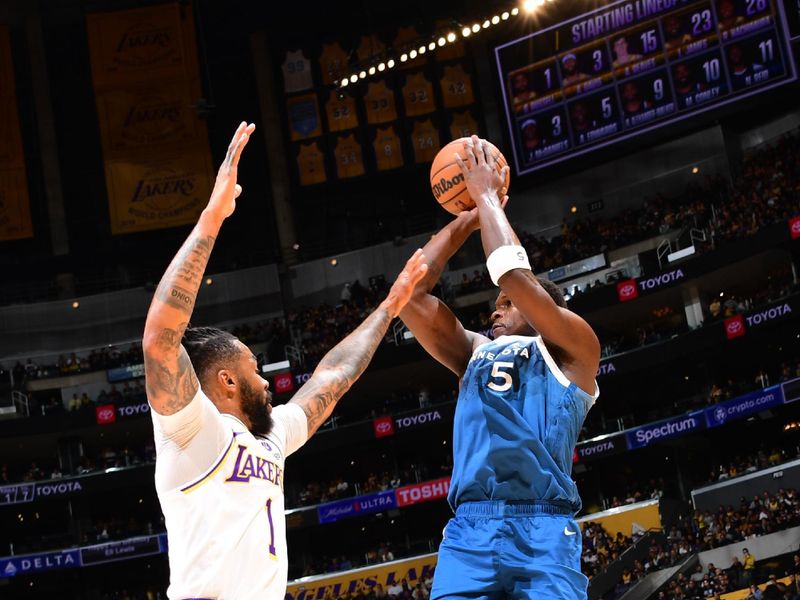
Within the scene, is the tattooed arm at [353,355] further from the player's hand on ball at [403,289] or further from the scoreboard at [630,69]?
the scoreboard at [630,69]

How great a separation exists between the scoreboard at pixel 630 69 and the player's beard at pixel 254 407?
2983 cm

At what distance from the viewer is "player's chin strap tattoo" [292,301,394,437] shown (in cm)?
480

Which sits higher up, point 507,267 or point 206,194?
point 206,194

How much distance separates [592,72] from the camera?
33.2 m

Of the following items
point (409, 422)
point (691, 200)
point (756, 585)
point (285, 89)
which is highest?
point (285, 89)

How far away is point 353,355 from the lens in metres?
5.02

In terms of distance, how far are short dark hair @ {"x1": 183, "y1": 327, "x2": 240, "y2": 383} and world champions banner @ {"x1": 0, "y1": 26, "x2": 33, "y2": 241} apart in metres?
35.9

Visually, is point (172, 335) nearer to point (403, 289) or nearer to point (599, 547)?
point (403, 289)

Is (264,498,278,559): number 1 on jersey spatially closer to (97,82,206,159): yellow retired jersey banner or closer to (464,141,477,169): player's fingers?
(464,141,477,169): player's fingers

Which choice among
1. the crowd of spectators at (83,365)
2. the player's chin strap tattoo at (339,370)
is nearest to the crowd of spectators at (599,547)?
the crowd of spectators at (83,365)

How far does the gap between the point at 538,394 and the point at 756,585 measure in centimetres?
2130

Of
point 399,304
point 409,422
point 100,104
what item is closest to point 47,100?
point 100,104

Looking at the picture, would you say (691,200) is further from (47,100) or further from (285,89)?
(47,100)

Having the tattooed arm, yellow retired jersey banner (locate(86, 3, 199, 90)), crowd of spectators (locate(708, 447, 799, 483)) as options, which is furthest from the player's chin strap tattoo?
yellow retired jersey banner (locate(86, 3, 199, 90))
